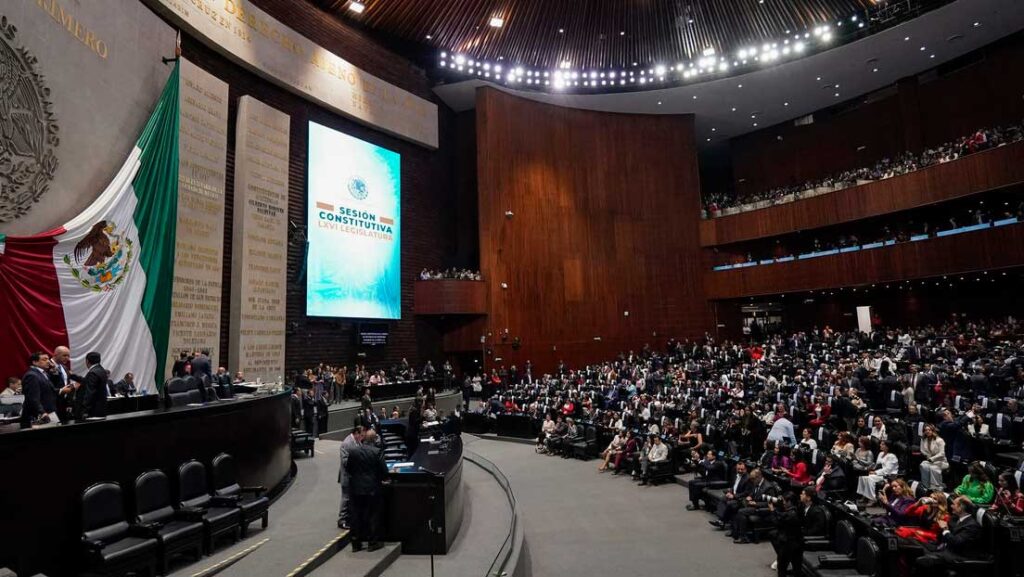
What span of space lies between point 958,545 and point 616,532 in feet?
11.7

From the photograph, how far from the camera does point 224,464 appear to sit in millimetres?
6008

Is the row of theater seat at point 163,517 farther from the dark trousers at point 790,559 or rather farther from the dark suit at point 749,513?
the dark suit at point 749,513

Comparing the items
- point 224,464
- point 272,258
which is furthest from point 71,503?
point 272,258

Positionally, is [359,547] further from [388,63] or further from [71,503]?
[388,63]

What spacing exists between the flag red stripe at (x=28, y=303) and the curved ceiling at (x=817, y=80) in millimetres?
14926

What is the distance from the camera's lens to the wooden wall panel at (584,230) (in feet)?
70.2

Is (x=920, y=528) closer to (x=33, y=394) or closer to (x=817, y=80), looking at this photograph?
(x=33, y=394)

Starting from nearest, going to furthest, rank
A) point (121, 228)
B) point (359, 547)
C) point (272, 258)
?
1. point (359, 547)
2. point (121, 228)
3. point (272, 258)

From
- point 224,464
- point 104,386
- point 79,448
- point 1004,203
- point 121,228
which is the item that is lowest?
point 224,464

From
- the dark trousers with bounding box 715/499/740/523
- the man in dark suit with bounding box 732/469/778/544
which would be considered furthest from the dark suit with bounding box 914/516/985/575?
the dark trousers with bounding box 715/499/740/523

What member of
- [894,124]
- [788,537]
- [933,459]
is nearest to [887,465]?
[933,459]

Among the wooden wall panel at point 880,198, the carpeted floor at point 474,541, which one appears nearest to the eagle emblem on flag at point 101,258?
the carpeted floor at point 474,541

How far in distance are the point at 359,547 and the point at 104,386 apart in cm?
265

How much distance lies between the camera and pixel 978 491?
623cm
